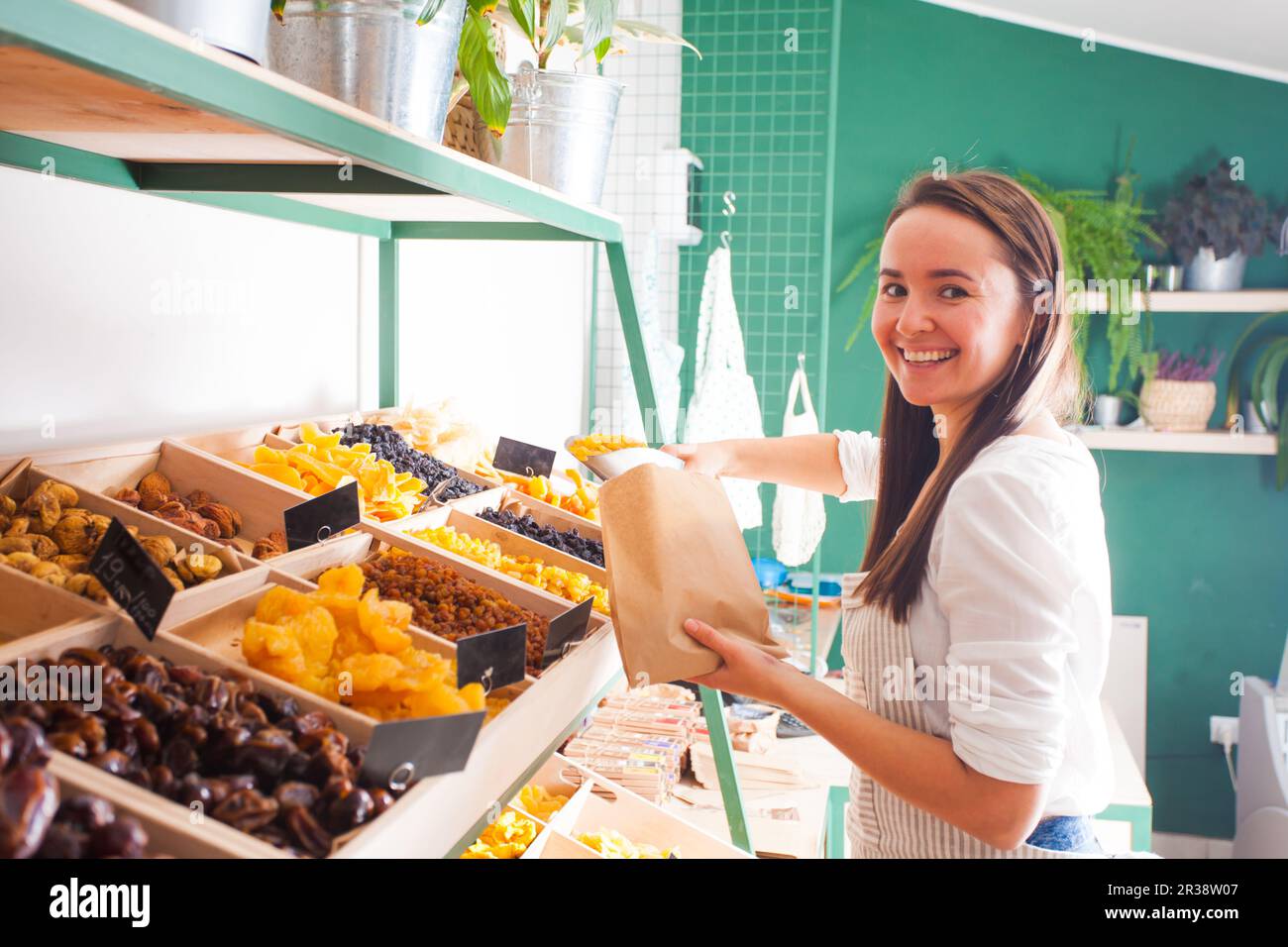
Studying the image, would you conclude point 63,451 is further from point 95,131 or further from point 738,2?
point 738,2

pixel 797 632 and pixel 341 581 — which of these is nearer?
pixel 341 581

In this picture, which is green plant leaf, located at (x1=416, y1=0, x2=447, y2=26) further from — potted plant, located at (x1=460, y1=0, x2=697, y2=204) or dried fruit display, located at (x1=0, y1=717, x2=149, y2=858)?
dried fruit display, located at (x1=0, y1=717, x2=149, y2=858)

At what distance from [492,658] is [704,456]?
3.66ft

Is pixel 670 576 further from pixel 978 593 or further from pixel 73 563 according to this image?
pixel 73 563

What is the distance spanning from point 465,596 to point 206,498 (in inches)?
17.0

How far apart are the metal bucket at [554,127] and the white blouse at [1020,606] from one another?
0.91 m

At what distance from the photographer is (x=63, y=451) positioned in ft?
4.46

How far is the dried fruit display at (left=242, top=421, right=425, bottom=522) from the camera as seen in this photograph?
5.33 feet

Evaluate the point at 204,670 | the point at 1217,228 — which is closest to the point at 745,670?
the point at 204,670
